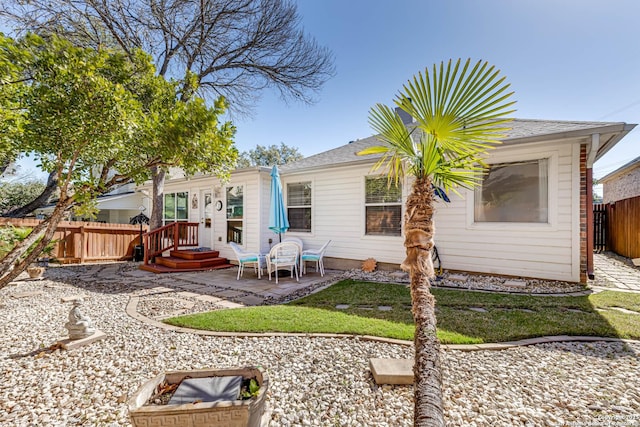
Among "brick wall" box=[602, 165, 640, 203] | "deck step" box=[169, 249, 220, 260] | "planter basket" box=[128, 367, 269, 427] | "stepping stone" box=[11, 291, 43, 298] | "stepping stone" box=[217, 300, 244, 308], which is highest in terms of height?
"brick wall" box=[602, 165, 640, 203]

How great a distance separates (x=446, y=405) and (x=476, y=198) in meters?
5.31

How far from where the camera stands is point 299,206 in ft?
29.6

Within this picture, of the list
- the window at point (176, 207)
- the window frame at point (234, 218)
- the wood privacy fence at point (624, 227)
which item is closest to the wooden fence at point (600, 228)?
the wood privacy fence at point (624, 227)

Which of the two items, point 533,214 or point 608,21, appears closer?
point 533,214

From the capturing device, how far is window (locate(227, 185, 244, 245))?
31.0ft

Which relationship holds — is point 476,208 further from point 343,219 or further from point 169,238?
point 169,238

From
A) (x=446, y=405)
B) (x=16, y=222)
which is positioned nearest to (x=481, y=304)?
(x=446, y=405)

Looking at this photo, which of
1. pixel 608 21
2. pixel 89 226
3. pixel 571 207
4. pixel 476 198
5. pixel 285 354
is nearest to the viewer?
pixel 285 354

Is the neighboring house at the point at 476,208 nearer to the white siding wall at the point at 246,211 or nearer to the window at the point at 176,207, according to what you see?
the white siding wall at the point at 246,211

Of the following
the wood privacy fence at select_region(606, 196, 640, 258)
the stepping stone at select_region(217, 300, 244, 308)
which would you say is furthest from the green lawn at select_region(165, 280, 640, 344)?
the wood privacy fence at select_region(606, 196, 640, 258)

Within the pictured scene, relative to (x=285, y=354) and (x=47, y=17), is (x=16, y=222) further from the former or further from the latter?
(x=285, y=354)

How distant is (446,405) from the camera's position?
205 centimetres

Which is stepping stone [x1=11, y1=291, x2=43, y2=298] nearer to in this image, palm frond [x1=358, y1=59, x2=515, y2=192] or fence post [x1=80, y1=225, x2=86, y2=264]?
fence post [x1=80, y1=225, x2=86, y2=264]

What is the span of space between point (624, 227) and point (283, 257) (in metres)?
10.6
